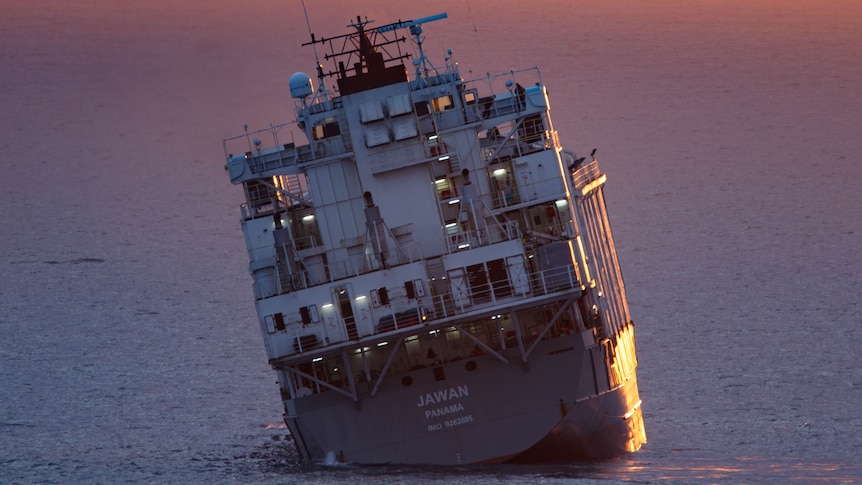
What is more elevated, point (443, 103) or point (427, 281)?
point (443, 103)

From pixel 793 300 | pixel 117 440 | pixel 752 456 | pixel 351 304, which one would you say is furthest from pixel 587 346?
pixel 793 300

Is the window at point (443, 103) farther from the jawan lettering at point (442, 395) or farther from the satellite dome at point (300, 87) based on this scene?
the jawan lettering at point (442, 395)

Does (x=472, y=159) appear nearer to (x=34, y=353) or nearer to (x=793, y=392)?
(x=793, y=392)

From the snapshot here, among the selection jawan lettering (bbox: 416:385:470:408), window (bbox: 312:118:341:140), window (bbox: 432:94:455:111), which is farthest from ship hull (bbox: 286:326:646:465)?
window (bbox: 432:94:455:111)

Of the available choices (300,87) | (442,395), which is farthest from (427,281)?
(300,87)

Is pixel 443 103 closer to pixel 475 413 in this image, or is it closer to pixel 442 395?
pixel 442 395

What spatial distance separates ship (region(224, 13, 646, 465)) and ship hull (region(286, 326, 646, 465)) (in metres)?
0.04

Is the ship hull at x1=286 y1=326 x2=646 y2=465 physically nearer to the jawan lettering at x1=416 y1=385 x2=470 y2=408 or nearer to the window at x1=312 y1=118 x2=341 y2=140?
the jawan lettering at x1=416 y1=385 x2=470 y2=408

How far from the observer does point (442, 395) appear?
134ft

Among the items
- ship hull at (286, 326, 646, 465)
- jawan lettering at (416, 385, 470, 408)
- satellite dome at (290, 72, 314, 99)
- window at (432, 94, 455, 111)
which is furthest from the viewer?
window at (432, 94, 455, 111)

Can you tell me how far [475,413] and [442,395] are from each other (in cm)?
95

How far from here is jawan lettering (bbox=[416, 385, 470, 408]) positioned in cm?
4075

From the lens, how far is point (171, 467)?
49219 mm

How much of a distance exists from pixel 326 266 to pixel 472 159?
16.4 ft
